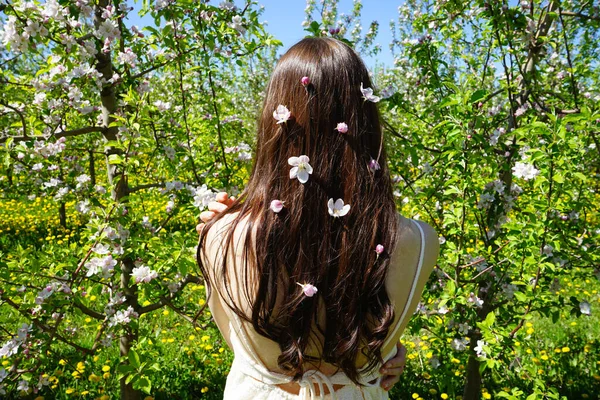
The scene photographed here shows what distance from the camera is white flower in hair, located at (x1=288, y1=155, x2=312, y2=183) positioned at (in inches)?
45.1

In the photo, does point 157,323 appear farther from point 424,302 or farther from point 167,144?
point 424,302

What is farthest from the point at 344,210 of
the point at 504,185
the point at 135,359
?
the point at 504,185

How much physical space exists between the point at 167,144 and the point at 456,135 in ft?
4.81

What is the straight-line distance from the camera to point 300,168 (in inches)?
45.6

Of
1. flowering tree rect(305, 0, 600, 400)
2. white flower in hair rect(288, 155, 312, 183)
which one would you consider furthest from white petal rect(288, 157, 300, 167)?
flowering tree rect(305, 0, 600, 400)

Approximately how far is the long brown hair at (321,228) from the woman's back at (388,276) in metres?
0.02

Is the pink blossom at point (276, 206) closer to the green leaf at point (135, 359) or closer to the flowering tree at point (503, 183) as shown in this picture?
the flowering tree at point (503, 183)

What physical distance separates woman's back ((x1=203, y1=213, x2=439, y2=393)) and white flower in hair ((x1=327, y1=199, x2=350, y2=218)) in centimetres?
17

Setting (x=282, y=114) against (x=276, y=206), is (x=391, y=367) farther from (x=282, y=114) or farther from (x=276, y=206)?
(x=282, y=114)

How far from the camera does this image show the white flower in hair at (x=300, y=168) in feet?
3.76

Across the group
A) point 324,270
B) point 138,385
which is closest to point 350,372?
point 324,270

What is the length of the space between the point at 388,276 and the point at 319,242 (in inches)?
7.9

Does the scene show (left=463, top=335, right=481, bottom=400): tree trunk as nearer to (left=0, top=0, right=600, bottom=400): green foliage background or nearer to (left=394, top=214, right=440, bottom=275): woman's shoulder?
(left=0, top=0, right=600, bottom=400): green foliage background

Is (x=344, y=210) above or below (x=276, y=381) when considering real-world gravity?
above
